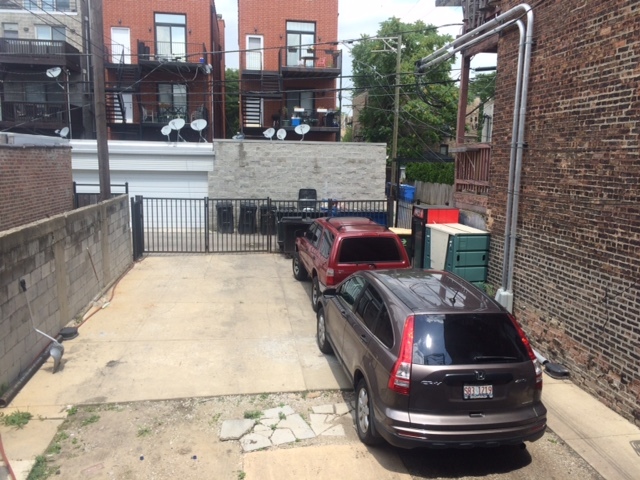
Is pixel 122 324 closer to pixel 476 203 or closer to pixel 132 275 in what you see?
pixel 132 275

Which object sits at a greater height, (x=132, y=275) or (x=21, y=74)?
(x=21, y=74)

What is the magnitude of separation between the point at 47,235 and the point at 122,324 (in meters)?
2.02

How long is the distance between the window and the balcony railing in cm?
2383

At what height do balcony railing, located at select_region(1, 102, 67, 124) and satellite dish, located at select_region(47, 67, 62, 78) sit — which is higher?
satellite dish, located at select_region(47, 67, 62, 78)

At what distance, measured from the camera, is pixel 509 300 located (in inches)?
311

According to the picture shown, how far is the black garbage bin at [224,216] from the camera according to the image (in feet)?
61.4

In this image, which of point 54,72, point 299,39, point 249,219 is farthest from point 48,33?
point 249,219

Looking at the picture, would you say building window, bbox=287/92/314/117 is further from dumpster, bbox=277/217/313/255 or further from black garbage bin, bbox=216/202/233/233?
dumpster, bbox=277/217/313/255

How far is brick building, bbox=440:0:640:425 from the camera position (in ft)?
18.4

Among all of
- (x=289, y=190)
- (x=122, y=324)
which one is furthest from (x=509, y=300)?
(x=289, y=190)

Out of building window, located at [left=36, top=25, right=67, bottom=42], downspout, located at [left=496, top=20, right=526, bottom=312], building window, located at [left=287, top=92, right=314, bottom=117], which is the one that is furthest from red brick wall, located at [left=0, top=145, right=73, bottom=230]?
building window, located at [left=36, top=25, right=67, bottom=42]

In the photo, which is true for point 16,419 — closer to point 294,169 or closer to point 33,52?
point 294,169

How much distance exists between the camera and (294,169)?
20.2 m

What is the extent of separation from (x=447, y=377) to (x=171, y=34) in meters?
25.5
